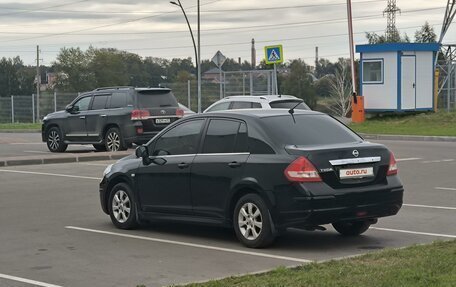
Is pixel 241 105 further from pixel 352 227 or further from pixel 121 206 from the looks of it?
pixel 352 227

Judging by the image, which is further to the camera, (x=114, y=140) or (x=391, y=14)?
(x=391, y=14)

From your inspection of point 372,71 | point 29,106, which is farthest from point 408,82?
point 29,106

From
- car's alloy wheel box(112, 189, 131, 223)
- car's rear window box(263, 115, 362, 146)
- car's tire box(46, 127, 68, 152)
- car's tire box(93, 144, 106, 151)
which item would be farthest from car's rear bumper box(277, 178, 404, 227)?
car's tire box(46, 127, 68, 152)

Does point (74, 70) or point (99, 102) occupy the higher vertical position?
point (74, 70)

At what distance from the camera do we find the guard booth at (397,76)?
35.3 meters

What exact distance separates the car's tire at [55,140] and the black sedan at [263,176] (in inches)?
560

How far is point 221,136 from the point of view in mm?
9469

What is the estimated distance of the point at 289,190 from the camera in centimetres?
851

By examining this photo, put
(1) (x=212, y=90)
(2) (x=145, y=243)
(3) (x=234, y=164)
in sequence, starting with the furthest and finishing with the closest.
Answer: (1) (x=212, y=90) → (2) (x=145, y=243) → (3) (x=234, y=164)

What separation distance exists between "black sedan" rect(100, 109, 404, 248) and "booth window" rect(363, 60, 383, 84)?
26720 mm

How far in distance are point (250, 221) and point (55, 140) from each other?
16.4 m

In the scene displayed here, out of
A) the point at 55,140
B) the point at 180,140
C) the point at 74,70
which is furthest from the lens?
the point at 74,70

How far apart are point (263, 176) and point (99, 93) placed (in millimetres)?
15364

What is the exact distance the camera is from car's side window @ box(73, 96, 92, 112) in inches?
929
